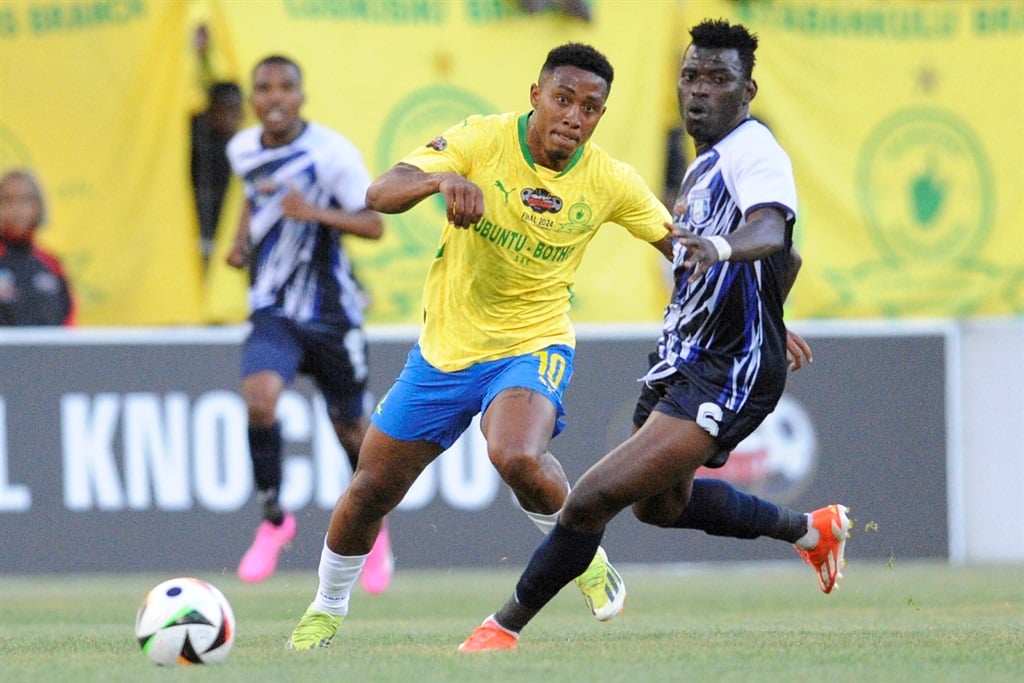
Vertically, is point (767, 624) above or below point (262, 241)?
below

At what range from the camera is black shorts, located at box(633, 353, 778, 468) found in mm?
6750

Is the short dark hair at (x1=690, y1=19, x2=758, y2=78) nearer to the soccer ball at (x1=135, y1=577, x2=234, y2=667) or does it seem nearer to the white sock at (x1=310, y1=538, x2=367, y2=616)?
the white sock at (x1=310, y1=538, x2=367, y2=616)

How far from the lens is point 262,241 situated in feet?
34.5

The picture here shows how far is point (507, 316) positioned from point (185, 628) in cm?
182

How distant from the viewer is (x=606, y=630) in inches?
311

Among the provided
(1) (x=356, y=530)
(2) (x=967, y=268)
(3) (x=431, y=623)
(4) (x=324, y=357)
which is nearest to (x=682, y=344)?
(1) (x=356, y=530)

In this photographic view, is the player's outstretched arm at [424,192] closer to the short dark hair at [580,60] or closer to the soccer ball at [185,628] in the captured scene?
the short dark hair at [580,60]

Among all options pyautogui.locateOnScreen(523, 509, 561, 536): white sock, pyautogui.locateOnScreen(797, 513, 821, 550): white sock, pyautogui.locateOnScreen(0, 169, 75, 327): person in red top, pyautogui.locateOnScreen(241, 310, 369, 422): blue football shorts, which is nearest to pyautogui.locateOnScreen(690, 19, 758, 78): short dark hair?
pyautogui.locateOnScreen(523, 509, 561, 536): white sock

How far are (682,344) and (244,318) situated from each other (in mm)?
5528

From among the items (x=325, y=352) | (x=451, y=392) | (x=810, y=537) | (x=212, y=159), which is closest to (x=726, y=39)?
(x=451, y=392)

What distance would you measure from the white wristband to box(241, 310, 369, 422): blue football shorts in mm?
4497

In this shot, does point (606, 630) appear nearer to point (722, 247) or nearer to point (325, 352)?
point (722, 247)

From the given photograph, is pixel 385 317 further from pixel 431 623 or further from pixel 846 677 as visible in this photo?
pixel 846 677

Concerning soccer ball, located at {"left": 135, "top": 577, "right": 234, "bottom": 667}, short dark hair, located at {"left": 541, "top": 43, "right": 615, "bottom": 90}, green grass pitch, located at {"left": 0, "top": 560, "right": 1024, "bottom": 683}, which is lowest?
green grass pitch, located at {"left": 0, "top": 560, "right": 1024, "bottom": 683}
